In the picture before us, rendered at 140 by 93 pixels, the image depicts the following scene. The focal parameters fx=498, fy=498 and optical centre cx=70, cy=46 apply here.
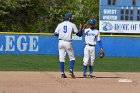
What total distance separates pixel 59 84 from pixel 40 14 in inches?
1225

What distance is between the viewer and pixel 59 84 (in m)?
13.2

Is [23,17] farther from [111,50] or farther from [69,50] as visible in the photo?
[69,50]

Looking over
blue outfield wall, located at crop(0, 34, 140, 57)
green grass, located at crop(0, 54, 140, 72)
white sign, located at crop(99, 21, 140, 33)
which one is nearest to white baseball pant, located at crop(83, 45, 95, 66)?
green grass, located at crop(0, 54, 140, 72)

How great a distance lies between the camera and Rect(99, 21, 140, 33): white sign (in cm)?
3044

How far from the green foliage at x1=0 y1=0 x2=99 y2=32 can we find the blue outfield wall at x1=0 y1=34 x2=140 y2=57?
383 inches

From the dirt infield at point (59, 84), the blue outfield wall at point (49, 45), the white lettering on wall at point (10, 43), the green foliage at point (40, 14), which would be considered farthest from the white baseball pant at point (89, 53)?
the green foliage at point (40, 14)

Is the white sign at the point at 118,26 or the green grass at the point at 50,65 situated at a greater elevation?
the white sign at the point at 118,26

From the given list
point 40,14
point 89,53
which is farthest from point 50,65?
point 40,14

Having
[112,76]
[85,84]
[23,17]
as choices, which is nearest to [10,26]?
[23,17]

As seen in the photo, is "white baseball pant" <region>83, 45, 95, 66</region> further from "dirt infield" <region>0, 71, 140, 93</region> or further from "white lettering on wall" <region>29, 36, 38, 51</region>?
"white lettering on wall" <region>29, 36, 38, 51</region>

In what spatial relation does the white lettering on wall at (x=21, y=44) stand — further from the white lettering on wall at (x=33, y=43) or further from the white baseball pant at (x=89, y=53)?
the white baseball pant at (x=89, y=53)

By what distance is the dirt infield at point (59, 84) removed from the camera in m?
11.9

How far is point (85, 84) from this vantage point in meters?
13.2

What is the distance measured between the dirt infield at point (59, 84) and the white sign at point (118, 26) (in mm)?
14866
